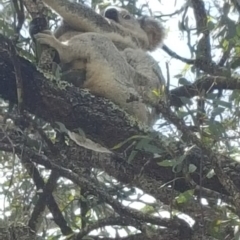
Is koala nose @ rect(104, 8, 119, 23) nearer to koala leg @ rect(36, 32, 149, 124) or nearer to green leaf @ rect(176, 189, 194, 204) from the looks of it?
koala leg @ rect(36, 32, 149, 124)

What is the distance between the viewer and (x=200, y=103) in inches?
96.6

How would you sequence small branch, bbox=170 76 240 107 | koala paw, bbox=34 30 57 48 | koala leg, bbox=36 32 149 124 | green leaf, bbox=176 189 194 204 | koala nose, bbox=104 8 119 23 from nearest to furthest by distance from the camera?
green leaf, bbox=176 189 194 204, small branch, bbox=170 76 240 107, koala paw, bbox=34 30 57 48, koala leg, bbox=36 32 149 124, koala nose, bbox=104 8 119 23

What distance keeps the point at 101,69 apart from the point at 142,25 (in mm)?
1474

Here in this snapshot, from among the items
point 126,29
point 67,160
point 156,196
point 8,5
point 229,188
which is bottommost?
point 229,188

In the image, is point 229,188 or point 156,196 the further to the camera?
point 156,196

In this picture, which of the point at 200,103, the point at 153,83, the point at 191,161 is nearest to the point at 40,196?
the point at 191,161

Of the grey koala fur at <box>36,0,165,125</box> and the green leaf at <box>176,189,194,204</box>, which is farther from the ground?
the grey koala fur at <box>36,0,165,125</box>

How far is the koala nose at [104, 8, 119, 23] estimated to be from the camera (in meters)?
4.77

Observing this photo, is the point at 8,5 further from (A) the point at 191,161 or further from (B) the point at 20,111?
(A) the point at 191,161

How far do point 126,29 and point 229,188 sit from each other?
263 centimetres

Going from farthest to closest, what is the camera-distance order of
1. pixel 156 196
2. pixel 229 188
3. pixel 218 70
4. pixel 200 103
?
pixel 218 70, pixel 156 196, pixel 200 103, pixel 229 188

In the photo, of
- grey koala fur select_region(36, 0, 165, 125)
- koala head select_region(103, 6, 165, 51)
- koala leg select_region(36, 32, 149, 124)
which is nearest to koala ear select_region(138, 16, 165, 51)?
koala head select_region(103, 6, 165, 51)

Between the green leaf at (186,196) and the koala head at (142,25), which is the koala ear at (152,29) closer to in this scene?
the koala head at (142,25)

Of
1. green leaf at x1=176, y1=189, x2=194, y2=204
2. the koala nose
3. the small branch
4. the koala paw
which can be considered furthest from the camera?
the koala nose
